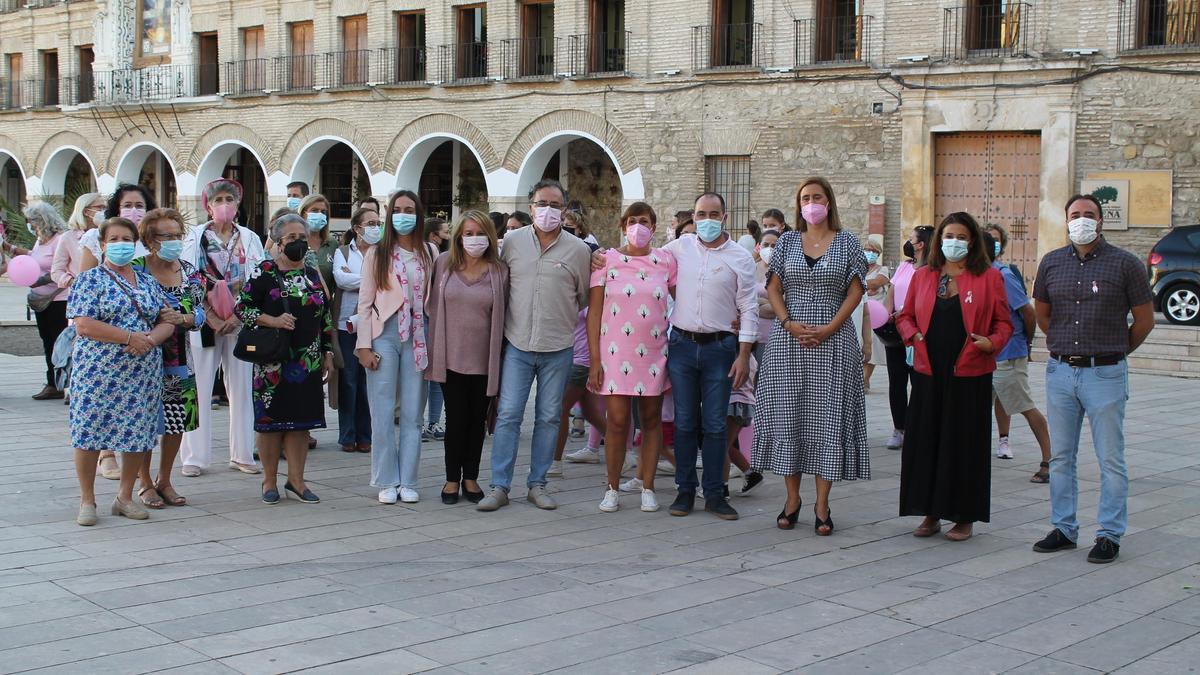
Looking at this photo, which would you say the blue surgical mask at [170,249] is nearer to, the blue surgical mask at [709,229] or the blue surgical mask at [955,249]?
the blue surgical mask at [709,229]

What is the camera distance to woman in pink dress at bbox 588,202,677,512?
26.6 feet

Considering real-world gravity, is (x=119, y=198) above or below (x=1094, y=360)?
above

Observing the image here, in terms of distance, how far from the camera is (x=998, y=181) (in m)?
23.5

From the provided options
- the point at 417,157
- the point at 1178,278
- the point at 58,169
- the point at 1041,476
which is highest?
the point at 417,157

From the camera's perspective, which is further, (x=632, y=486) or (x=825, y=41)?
(x=825, y=41)

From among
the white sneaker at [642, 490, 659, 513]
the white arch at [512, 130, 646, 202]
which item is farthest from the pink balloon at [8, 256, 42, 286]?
the white arch at [512, 130, 646, 202]

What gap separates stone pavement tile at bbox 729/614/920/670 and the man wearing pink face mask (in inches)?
181

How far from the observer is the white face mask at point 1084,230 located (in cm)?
717

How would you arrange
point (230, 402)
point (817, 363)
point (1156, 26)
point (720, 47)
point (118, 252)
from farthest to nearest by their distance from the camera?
point (720, 47) < point (1156, 26) < point (230, 402) < point (817, 363) < point (118, 252)

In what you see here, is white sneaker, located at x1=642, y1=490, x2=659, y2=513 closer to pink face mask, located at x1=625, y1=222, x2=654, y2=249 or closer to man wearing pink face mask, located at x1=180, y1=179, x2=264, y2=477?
pink face mask, located at x1=625, y1=222, x2=654, y2=249

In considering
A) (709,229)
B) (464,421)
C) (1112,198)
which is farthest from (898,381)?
(1112,198)

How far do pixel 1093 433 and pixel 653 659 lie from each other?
3144 mm

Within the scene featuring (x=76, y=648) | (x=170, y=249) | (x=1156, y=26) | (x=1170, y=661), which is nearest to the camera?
(x=76, y=648)

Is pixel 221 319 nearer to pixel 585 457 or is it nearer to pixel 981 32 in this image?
pixel 585 457
